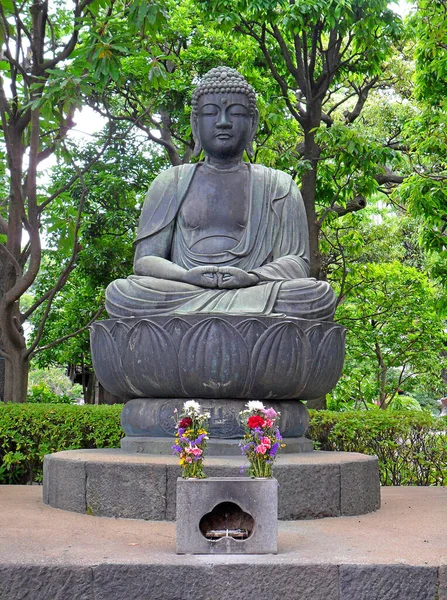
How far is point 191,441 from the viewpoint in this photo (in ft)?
12.5

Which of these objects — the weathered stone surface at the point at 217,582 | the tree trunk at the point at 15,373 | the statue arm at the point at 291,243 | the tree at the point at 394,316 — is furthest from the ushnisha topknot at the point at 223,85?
the tree at the point at 394,316

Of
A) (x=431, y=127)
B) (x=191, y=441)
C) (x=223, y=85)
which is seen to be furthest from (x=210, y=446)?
(x=431, y=127)

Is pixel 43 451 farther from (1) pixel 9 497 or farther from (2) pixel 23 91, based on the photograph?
(2) pixel 23 91

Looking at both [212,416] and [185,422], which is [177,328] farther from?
[185,422]

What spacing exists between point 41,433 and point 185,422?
418 centimetres

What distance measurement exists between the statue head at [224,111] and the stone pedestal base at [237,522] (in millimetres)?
→ 3561

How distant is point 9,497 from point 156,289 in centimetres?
178

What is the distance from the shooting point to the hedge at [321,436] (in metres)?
7.59

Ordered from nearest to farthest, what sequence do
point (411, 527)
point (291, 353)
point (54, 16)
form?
point (411, 527)
point (291, 353)
point (54, 16)

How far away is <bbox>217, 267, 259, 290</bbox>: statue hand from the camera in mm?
5855

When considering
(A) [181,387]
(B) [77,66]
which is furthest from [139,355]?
(B) [77,66]

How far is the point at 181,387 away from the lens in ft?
17.7

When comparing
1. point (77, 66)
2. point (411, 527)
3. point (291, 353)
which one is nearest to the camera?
point (411, 527)

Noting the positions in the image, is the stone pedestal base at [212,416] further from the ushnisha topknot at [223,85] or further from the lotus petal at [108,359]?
the ushnisha topknot at [223,85]
